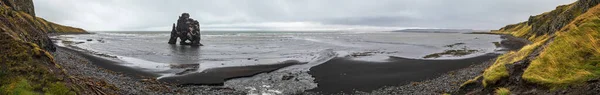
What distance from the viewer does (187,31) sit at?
289ft

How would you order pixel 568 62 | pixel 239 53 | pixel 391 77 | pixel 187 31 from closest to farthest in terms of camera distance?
pixel 568 62 < pixel 391 77 < pixel 239 53 < pixel 187 31

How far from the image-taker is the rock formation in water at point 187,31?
8619 centimetres

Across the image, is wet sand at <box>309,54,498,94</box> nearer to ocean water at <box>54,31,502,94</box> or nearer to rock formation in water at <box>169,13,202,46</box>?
ocean water at <box>54,31,502,94</box>

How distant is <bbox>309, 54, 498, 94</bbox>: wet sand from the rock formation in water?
56551 millimetres

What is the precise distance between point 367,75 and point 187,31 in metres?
67.8

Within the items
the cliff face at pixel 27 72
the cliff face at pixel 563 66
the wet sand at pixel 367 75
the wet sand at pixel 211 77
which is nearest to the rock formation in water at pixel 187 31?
the wet sand at pixel 211 77

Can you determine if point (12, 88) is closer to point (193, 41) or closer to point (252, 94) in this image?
point (252, 94)

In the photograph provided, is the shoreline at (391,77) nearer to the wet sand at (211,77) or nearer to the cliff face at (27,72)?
the wet sand at (211,77)

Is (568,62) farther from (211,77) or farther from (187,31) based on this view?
(187,31)

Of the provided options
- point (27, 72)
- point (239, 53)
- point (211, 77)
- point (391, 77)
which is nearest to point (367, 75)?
point (391, 77)

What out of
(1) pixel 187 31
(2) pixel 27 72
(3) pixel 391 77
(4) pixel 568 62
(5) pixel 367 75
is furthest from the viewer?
(1) pixel 187 31

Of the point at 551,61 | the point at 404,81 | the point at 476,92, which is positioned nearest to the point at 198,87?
the point at 404,81

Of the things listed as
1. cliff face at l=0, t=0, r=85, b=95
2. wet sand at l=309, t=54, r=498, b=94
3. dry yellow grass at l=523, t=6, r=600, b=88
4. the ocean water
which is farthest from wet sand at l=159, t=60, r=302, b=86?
dry yellow grass at l=523, t=6, r=600, b=88

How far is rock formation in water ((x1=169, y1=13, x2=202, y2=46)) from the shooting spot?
8619 centimetres
